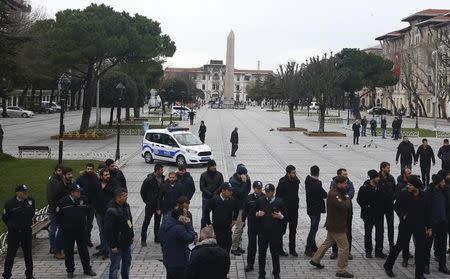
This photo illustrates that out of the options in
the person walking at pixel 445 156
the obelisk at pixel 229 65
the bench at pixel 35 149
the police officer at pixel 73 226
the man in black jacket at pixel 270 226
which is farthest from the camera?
the obelisk at pixel 229 65

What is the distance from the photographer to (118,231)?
8078 millimetres

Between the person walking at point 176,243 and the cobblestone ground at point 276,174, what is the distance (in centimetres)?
217

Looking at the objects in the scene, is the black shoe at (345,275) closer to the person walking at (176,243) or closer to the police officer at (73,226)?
the person walking at (176,243)

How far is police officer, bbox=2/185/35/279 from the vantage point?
872cm

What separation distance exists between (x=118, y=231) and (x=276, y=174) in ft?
45.1

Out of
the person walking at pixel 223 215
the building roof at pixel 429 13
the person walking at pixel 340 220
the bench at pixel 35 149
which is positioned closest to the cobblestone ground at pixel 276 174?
the person walking at pixel 340 220

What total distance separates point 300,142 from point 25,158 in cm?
1835

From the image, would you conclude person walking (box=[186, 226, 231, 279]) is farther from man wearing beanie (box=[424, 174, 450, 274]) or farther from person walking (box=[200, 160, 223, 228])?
Result: person walking (box=[200, 160, 223, 228])

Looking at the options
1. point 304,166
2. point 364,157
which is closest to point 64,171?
point 304,166

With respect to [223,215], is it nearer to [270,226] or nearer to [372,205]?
[270,226]

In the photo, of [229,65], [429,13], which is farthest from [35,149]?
[229,65]

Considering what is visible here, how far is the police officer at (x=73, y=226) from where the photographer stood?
8969mm

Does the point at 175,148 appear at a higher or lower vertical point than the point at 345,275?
higher

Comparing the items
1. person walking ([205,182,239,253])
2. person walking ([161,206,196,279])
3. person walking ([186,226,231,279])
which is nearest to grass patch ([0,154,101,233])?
person walking ([205,182,239,253])
